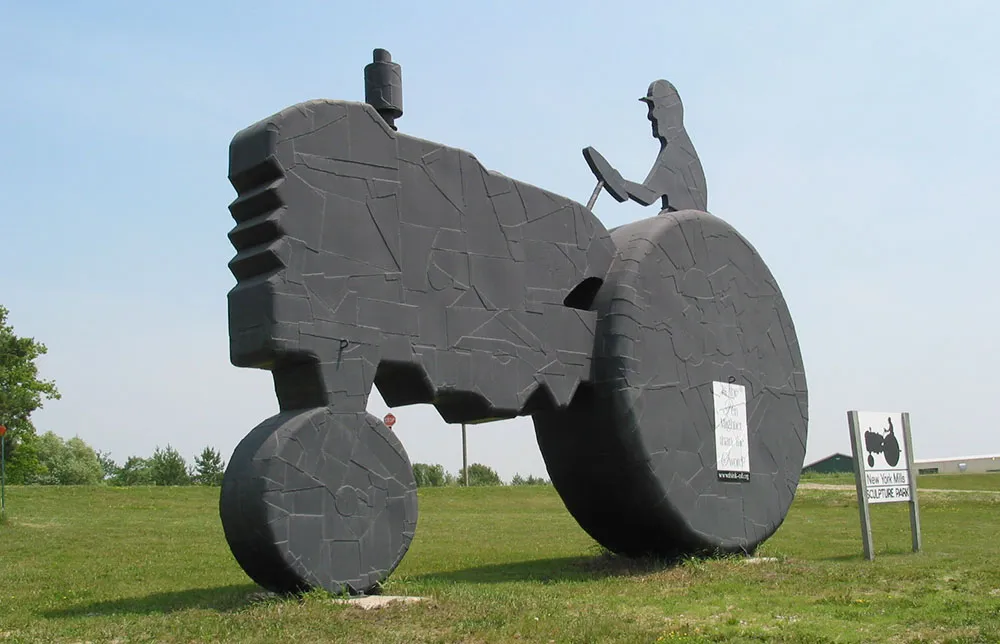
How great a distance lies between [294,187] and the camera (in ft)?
29.3

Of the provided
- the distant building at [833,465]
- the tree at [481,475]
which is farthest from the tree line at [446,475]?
the distant building at [833,465]

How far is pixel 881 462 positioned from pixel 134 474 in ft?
128

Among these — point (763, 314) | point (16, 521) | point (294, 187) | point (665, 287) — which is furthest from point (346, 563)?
point (16, 521)

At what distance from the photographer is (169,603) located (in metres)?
9.50

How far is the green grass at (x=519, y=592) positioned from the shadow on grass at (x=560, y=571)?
0.03 metres

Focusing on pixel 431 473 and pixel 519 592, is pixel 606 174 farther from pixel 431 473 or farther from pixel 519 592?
pixel 431 473

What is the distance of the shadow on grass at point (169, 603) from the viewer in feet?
29.0

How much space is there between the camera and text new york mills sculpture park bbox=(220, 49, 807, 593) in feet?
28.6

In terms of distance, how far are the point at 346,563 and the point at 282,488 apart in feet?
3.22

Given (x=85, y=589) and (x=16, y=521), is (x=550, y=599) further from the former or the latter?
(x=16, y=521)

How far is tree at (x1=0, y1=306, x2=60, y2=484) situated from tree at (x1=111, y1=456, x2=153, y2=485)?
3.54 metres

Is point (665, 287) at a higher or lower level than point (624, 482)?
higher

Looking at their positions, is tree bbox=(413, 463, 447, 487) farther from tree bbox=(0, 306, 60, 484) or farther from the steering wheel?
the steering wheel

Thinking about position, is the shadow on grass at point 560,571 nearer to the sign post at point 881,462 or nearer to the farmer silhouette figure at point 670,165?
the sign post at point 881,462
